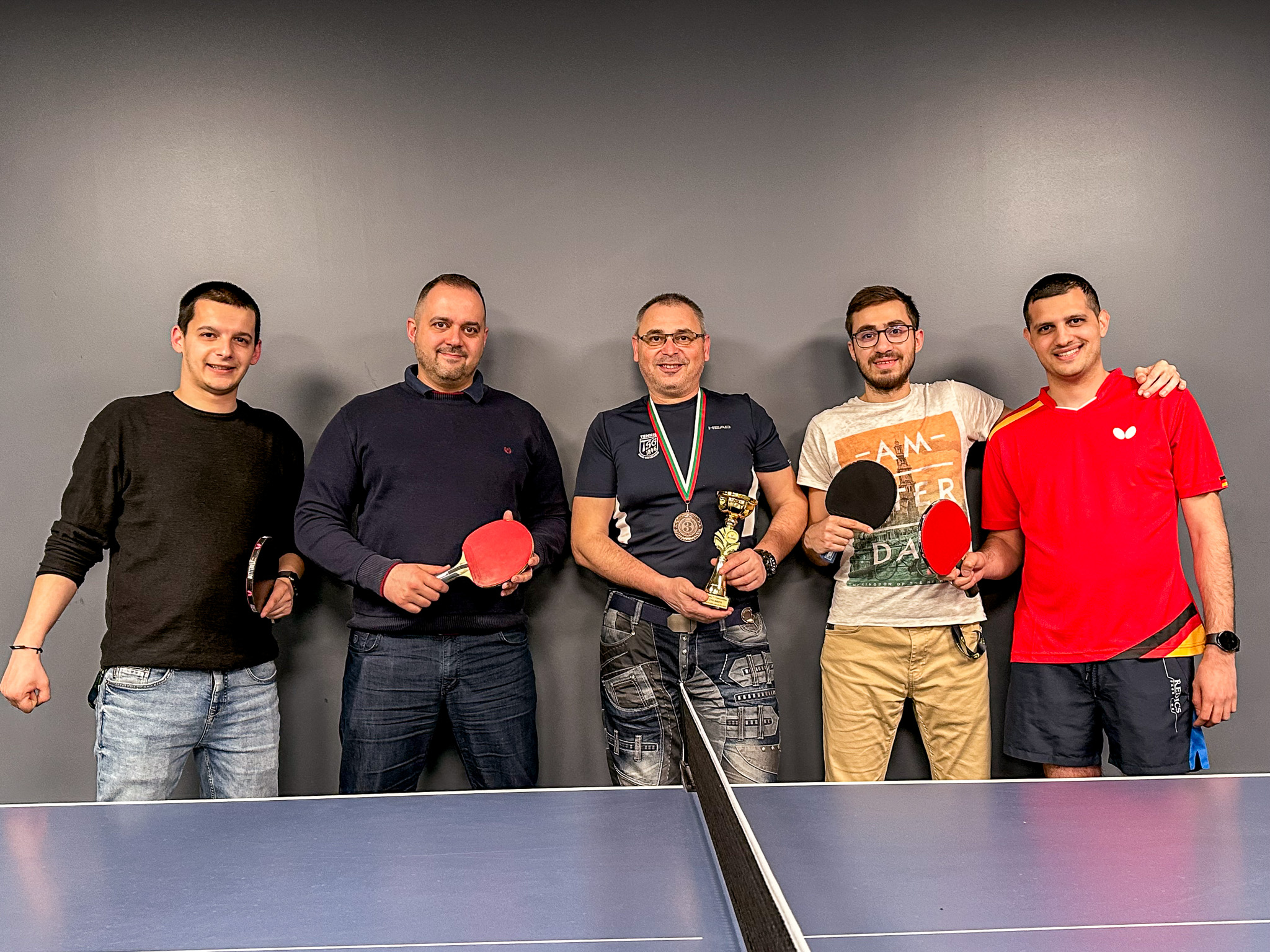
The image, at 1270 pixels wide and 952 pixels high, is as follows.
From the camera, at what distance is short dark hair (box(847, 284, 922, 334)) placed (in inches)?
129

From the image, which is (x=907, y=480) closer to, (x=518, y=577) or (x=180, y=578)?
(x=518, y=577)

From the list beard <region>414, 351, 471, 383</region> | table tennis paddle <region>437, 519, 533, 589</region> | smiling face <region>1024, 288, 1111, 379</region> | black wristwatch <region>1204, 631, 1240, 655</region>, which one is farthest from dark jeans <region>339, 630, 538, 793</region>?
black wristwatch <region>1204, 631, 1240, 655</region>

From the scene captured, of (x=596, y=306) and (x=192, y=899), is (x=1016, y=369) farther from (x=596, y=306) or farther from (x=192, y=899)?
(x=192, y=899)

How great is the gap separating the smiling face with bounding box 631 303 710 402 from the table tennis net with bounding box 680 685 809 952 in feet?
4.94

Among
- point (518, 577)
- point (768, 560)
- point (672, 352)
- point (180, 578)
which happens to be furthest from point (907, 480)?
point (180, 578)

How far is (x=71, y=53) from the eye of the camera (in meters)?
3.59

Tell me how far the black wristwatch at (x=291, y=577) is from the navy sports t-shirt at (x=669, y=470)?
1041 millimetres

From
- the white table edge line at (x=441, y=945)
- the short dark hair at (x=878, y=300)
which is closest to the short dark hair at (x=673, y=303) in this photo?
the short dark hair at (x=878, y=300)

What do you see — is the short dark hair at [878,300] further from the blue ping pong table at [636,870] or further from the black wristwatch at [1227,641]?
the blue ping pong table at [636,870]

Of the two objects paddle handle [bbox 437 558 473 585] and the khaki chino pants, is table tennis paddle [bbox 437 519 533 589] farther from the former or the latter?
the khaki chino pants

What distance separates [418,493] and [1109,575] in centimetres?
231

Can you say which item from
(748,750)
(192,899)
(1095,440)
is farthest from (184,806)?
(1095,440)

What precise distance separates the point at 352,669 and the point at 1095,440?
2640mm

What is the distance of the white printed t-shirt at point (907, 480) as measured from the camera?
3.21 meters
